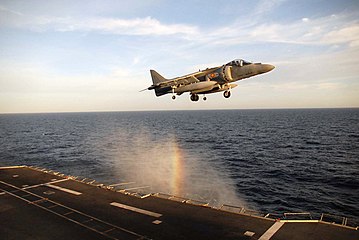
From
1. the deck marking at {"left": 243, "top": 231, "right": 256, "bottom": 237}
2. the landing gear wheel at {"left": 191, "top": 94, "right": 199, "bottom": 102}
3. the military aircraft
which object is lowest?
the deck marking at {"left": 243, "top": 231, "right": 256, "bottom": 237}

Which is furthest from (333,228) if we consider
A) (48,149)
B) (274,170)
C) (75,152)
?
(48,149)

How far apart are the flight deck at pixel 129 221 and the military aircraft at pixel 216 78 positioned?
43.9 feet

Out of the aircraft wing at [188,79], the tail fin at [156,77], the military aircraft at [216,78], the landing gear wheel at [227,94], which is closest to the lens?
the military aircraft at [216,78]

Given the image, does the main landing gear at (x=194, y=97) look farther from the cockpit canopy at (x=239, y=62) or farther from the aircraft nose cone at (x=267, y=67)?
the aircraft nose cone at (x=267, y=67)

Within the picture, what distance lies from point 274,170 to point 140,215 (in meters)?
43.1

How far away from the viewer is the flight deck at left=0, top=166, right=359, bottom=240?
25828 mm

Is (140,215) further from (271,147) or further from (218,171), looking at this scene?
(271,147)

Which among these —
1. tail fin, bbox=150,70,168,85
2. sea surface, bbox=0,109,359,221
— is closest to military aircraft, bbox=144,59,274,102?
tail fin, bbox=150,70,168,85

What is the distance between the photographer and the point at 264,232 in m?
26.5

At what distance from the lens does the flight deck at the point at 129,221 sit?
84.7 feet

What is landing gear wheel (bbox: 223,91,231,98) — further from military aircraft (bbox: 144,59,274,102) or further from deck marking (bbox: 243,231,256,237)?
deck marking (bbox: 243,231,256,237)

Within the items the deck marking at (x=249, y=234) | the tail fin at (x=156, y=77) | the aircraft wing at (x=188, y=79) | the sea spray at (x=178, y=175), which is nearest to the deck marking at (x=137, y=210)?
the deck marking at (x=249, y=234)

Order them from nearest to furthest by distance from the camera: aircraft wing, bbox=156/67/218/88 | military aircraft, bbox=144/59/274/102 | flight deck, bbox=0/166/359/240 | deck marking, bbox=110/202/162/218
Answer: military aircraft, bbox=144/59/274/102
flight deck, bbox=0/166/359/240
aircraft wing, bbox=156/67/218/88
deck marking, bbox=110/202/162/218

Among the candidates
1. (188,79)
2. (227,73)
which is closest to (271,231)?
(227,73)
